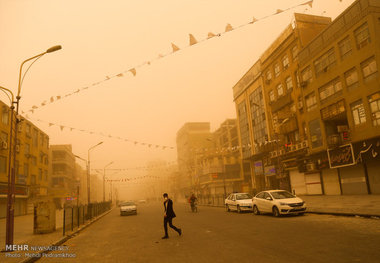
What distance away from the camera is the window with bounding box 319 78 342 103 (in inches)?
1128

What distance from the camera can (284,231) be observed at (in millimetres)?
11281

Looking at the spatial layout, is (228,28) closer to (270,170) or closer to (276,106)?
(276,106)

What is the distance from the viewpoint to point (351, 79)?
2683cm

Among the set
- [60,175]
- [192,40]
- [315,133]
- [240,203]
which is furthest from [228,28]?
[60,175]

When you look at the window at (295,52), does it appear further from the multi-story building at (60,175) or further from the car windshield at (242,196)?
the multi-story building at (60,175)

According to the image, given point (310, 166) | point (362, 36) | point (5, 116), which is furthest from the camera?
point (5, 116)

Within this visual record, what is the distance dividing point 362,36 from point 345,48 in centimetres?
223

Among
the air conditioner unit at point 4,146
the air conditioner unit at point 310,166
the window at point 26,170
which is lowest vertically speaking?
the air conditioner unit at point 310,166

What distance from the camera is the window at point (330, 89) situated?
1128 inches

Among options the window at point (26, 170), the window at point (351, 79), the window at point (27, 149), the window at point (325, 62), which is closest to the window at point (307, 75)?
the window at point (325, 62)

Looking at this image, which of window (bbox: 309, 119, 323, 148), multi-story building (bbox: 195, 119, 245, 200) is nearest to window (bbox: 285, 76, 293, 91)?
window (bbox: 309, 119, 323, 148)

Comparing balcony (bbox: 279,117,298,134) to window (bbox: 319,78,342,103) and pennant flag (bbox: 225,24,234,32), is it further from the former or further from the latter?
pennant flag (bbox: 225,24,234,32)

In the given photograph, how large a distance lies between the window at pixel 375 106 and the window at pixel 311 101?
26.9 ft

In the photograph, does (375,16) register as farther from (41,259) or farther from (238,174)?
(238,174)
